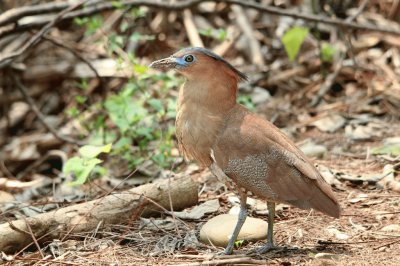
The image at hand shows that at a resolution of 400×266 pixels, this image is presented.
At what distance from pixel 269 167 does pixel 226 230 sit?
0.57m

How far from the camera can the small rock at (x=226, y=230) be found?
4.58 meters

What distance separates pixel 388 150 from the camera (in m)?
6.16

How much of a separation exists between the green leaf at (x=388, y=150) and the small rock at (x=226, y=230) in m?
1.88

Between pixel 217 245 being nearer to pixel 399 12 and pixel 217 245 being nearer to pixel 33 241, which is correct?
pixel 33 241

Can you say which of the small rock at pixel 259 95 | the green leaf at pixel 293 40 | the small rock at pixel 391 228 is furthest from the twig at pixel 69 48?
the small rock at pixel 391 228

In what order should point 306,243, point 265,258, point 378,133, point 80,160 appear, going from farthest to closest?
point 378,133, point 80,160, point 306,243, point 265,258

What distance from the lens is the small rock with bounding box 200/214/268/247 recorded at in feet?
15.0

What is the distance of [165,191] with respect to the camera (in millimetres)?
5105

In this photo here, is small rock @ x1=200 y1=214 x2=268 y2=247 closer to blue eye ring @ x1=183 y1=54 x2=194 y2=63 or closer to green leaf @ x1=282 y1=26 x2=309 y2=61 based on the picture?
blue eye ring @ x1=183 y1=54 x2=194 y2=63

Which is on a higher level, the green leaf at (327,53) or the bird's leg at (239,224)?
the green leaf at (327,53)

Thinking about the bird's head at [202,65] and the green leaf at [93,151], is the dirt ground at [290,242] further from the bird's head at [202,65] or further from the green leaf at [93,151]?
the bird's head at [202,65]

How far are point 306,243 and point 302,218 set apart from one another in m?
0.42

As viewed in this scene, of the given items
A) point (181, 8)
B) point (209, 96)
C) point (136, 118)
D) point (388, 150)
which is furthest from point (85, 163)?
point (181, 8)

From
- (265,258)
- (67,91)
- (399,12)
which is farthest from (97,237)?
(399,12)
